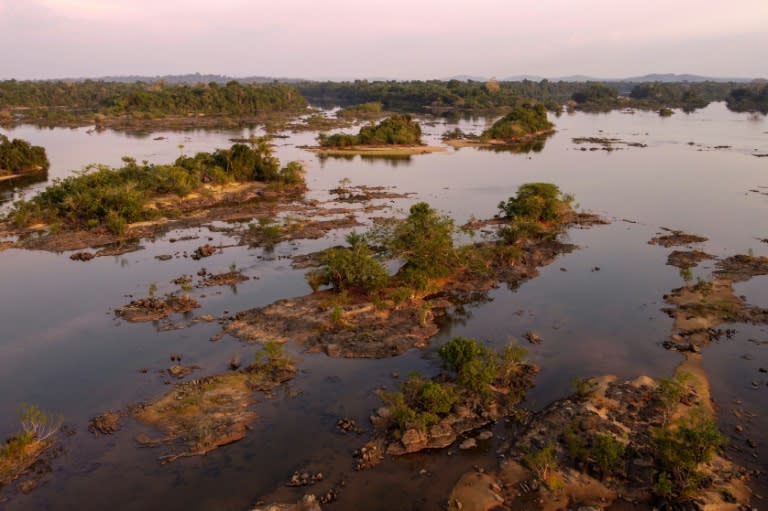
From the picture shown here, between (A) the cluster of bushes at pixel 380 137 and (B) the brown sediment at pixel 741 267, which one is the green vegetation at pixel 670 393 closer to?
(B) the brown sediment at pixel 741 267

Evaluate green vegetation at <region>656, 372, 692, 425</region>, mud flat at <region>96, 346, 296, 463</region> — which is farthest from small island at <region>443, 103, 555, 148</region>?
mud flat at <region>96, 346, 296, 463</region>

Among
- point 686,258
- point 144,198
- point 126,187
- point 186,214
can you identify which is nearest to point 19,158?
point 144,198

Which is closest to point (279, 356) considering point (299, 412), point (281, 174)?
point (299, 412)

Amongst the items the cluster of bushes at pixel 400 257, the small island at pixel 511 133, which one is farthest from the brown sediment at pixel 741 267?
the small island at pixel 511 133

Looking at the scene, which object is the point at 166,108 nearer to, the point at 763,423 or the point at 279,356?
the point at 279,356

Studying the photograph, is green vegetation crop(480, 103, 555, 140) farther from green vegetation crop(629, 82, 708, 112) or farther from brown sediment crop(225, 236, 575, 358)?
green vegetation crop(629, 82, 708, 112)

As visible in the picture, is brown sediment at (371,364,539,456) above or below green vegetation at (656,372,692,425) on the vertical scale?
below
